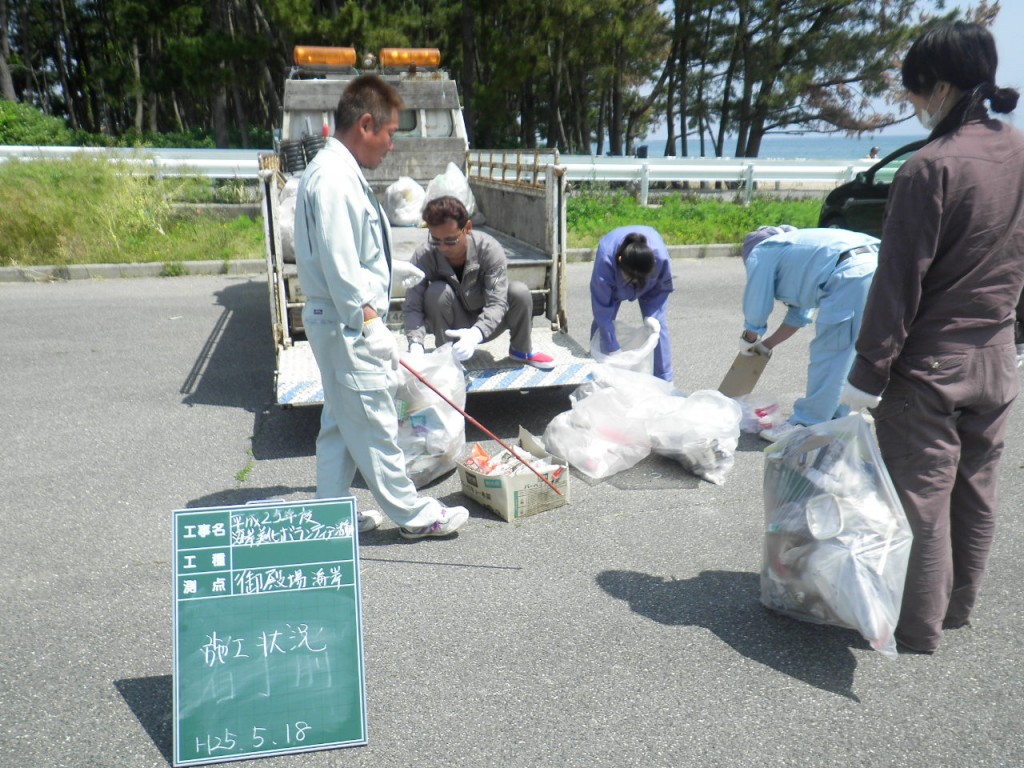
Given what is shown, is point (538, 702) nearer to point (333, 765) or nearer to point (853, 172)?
point (333, 765)

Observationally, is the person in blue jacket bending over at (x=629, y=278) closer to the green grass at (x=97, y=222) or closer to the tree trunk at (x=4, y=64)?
the green grass at (x=97, y=222)

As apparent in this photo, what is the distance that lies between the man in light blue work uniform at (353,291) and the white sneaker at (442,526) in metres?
0.22

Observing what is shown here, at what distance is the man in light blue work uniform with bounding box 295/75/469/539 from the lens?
9.97 ft

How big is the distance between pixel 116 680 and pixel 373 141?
216 cm

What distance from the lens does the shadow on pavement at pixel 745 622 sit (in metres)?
2.79

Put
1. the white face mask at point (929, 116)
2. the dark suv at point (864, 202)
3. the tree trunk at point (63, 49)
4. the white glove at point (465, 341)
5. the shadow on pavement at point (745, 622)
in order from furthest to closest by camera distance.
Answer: the tree trunk at point (63, 49), the dark suv at point (864, 202), the white glove at point (465, 341), the shadow on pavement at point (745, 622), the white face mask at point (929, 116)

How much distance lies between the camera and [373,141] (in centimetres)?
319

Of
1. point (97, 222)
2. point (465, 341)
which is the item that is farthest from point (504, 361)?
point (97, 222)

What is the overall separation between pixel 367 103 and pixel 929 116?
2.00m

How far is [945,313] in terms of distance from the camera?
102 inches

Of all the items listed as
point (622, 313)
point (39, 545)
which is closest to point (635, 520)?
point (39, 545)

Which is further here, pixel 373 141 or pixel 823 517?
pixel 373 141

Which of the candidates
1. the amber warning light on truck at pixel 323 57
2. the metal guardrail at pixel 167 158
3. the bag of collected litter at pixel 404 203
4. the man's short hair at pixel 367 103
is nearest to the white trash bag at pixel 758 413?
the man's short hair at pixel 367 103

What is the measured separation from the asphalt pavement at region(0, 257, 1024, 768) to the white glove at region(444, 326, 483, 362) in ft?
2.24
